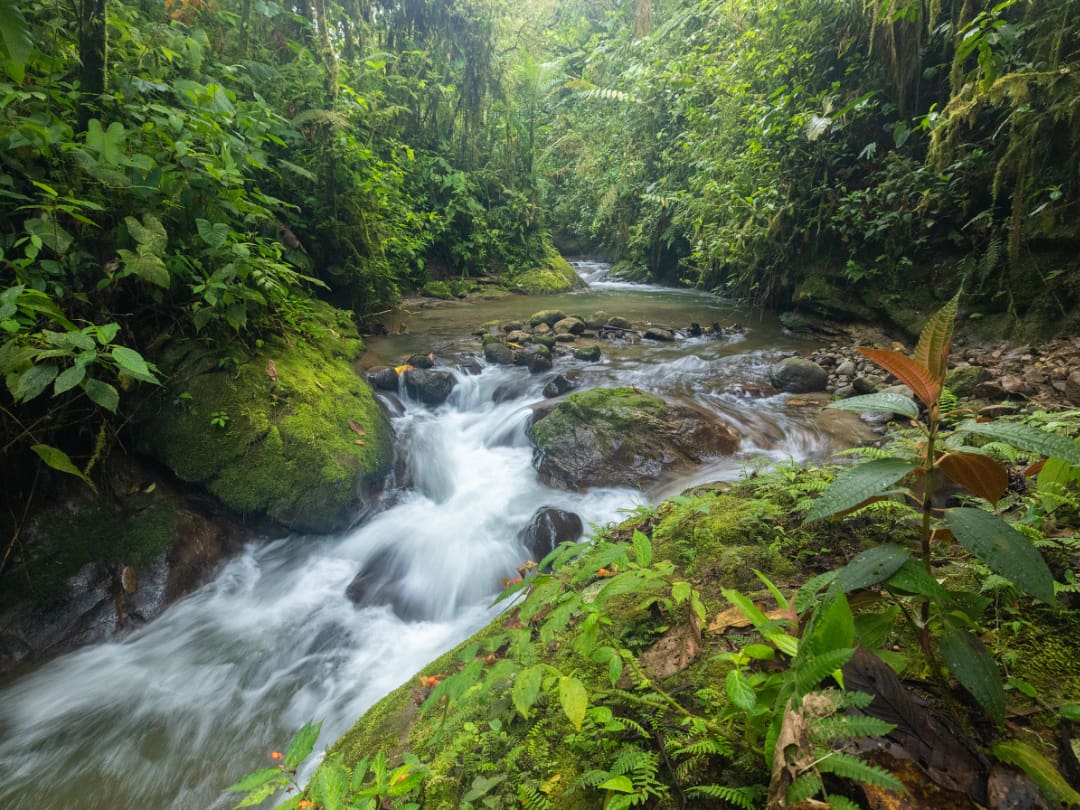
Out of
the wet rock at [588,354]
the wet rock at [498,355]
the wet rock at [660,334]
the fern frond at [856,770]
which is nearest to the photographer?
the fern frond at [856,770]

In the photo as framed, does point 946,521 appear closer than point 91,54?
Yes

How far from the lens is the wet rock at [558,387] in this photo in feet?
21.4

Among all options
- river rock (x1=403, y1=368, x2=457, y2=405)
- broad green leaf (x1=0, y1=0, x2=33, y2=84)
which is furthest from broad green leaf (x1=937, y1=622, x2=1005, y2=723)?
river rock (x1=403, y1=368, x2=457, y2=405)

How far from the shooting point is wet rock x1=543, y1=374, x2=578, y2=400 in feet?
21.4

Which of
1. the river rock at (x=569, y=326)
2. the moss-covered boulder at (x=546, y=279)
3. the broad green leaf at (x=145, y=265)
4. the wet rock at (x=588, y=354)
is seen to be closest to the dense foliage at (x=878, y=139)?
the river rock at (x=569, y=326)

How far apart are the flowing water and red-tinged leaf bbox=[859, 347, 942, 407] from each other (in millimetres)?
2241

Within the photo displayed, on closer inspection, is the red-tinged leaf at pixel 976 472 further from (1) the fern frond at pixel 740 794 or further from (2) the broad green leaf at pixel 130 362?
(2) the broad green leaf at pixel 130 362

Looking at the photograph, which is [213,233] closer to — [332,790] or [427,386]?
[427,386]

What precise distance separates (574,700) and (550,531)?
289cm

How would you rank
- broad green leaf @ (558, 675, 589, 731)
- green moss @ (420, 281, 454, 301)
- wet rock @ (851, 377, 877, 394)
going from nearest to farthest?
broad green leaf @ (558, 675, 589, 731) → wet rock @ (851, 377, 877, 394) → green moss @ (420, 281, 454, 301)

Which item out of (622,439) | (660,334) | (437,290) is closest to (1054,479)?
(622,439)

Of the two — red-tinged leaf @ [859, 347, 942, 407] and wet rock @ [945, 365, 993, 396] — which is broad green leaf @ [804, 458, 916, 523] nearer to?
red-tinged leaf @ [859, 347, 942, 407]

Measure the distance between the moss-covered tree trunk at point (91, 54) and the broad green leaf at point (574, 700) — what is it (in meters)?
4.44

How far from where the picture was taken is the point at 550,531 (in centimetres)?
401
